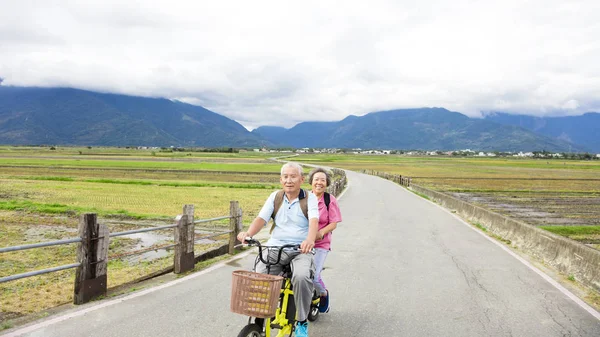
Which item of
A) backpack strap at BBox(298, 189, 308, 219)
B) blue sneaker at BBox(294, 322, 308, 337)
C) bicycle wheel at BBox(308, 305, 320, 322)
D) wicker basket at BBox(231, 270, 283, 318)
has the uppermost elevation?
backpack strap at BBox(298, 189, 308, 219)

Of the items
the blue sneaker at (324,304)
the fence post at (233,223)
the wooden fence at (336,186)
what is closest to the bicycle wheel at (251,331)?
the blue sneaker at (324,304)

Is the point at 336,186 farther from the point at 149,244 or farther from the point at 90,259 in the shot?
the point at 90,259

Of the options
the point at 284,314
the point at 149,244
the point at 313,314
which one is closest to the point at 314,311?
the point at 313,314

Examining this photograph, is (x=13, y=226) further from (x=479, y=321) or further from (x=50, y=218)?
(x=479, y=321)

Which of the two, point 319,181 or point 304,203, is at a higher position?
point 319,181

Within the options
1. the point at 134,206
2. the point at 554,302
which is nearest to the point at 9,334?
the point at 554,302

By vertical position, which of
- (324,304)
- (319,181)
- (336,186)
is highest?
(319,181)

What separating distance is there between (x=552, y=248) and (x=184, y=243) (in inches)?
301

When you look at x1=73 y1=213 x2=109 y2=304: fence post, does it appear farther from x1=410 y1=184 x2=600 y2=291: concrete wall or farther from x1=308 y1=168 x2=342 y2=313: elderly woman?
x1=410 y1=184 x2=600 y2=291: concrete wall

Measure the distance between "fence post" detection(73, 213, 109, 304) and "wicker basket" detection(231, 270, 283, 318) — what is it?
10.6ft

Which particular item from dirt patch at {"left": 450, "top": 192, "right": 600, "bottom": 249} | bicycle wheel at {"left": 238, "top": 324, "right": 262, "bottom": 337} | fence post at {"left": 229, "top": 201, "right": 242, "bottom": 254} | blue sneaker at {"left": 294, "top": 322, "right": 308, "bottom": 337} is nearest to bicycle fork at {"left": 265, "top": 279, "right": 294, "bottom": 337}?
blue sneaker at {"left": 294, "top": 322, "right": 308, "bottom": 337}

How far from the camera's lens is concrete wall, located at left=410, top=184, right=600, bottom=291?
776 cm

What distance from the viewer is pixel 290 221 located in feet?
15.1

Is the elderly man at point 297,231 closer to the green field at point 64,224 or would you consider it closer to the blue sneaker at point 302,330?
the blue sneaker at point 302,330
